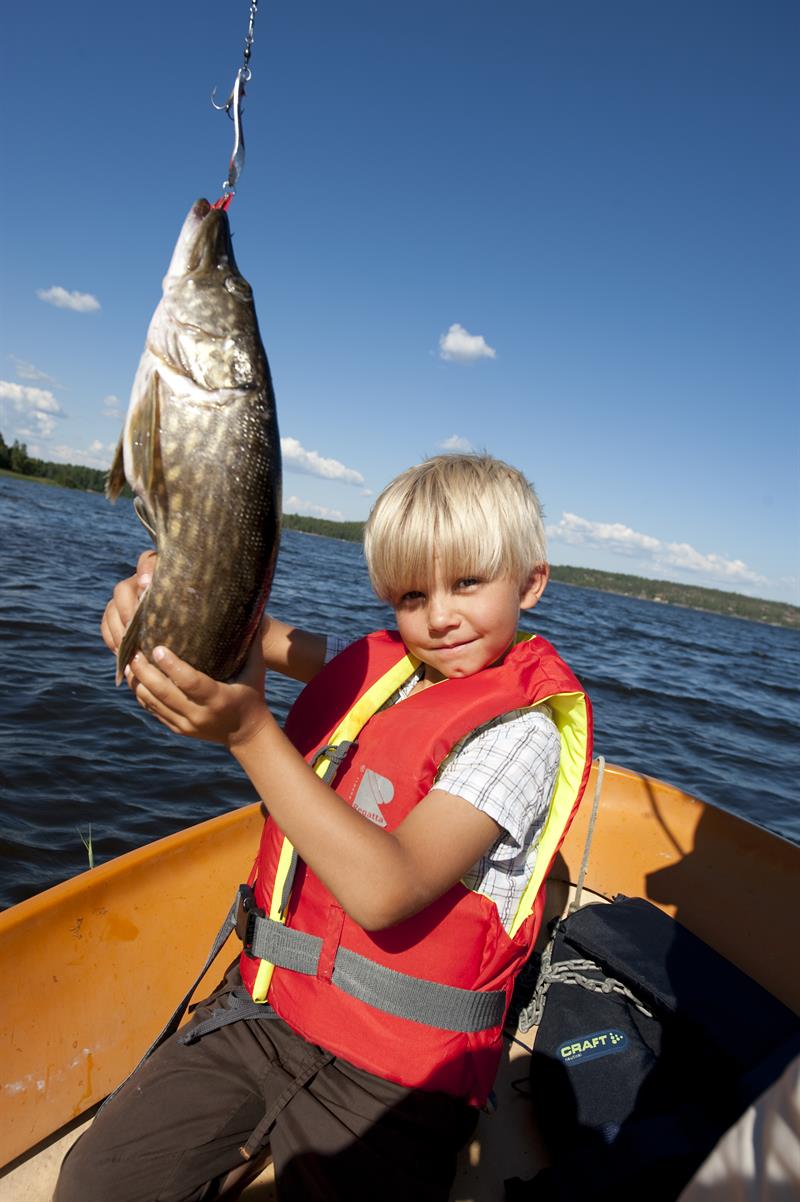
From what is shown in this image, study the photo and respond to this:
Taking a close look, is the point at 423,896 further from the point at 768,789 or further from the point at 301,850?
the point at 768,789

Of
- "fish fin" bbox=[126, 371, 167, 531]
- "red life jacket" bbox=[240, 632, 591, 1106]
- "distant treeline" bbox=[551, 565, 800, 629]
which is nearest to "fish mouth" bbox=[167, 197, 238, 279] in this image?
"fish fin" bbox=[126, 371, 167, 531]

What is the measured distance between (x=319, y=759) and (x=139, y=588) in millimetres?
911

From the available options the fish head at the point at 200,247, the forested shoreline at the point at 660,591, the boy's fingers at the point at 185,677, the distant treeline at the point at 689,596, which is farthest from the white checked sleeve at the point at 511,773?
the distant treeline at the point at 689,596

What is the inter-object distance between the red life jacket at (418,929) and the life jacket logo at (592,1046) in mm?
938

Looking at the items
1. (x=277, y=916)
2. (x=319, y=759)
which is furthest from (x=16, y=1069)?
(x=319, y=759)

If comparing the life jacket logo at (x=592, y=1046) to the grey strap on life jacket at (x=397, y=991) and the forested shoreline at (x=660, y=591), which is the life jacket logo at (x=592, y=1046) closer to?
the grey strap on life jacket at (x=397, y=991)

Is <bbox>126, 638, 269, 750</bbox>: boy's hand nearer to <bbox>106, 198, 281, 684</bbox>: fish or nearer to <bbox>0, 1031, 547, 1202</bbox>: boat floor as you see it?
<bbox>106, 198, 281, 684</bbox>: fish

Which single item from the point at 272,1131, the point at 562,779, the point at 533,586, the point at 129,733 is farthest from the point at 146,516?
the point at 129,733

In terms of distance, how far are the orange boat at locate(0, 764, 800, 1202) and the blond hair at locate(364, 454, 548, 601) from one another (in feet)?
6.14

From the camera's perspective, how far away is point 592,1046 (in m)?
3.19

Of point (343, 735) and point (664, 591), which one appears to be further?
point (664, 591)

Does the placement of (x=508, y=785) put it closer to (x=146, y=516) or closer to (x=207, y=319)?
(x=146, y=516)

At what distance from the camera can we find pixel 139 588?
193 cm

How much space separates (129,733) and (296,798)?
24.3ft
